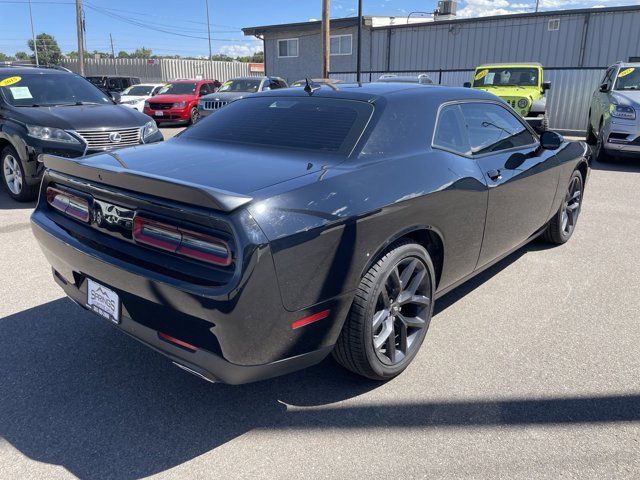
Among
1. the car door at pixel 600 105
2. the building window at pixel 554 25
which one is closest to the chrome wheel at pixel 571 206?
the car door at pixel 600 105

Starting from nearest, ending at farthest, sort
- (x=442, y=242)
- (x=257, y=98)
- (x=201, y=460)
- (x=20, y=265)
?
(x=201, y=460) < (x=442, y=242) < (x=257, y=98) < (x=20, y=265)

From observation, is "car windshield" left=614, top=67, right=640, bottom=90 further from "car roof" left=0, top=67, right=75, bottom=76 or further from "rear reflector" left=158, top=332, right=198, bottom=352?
"rear reflector" left=158, top=332, right=198, bottom=352

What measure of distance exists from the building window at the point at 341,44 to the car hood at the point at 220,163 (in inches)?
1031

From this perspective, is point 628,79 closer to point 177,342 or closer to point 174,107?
point 177,342

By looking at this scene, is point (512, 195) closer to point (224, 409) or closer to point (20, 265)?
point (224, 409)

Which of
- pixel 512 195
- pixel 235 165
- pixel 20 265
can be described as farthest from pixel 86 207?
pixel 512 195

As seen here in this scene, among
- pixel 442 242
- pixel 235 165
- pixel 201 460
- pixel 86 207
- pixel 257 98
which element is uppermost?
pixel 257 98

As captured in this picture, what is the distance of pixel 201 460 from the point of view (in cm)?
235

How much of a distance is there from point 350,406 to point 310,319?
0.67 metres

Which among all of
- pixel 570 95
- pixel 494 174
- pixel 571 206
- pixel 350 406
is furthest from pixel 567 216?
pixel 570 95

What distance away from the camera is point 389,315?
9.45ft

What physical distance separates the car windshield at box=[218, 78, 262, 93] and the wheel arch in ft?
47.2

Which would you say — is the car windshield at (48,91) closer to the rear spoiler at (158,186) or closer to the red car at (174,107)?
the rear spoiler at (158,186)

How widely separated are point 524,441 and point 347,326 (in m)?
0.97
